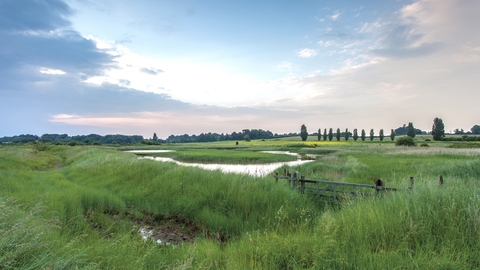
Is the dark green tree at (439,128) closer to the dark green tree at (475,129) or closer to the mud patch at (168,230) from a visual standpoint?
the dark green tree at (475,129)

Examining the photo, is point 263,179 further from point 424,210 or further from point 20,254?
point 20,254

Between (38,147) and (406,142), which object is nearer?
(38,147)

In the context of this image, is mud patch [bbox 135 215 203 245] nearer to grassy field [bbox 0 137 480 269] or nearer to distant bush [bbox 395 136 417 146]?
grassy field [bbox 0 137 480 269]

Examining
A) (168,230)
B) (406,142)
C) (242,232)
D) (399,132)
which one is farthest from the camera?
(399,132)

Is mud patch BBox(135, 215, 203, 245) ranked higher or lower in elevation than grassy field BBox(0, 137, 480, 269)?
lower

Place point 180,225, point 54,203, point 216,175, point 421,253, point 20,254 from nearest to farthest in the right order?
point 20,254, point 421,253, point 54,203, point 180,225, point 216,175

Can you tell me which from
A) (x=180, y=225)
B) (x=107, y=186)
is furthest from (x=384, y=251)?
(x=107, y=186)

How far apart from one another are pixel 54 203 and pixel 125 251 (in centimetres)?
482

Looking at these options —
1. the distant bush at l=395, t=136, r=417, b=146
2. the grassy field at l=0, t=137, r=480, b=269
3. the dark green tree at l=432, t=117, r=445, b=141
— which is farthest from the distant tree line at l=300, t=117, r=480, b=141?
the grassy field at l=0, t=137, r=480, b=269

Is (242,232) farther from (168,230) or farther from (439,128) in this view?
(439,128)

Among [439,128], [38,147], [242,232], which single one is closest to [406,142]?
[439,128]

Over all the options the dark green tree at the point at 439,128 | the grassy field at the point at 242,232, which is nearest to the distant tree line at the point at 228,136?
the dark green tree at the point at 439,128

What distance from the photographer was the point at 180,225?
9.02 metres

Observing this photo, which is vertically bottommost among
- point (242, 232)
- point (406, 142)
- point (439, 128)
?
point (242, 232)
